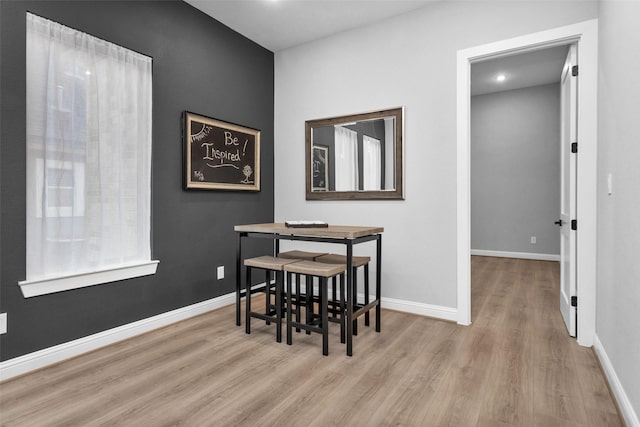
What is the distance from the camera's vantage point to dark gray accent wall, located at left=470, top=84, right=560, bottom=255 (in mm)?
5879

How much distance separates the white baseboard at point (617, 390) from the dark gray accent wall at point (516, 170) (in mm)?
4202

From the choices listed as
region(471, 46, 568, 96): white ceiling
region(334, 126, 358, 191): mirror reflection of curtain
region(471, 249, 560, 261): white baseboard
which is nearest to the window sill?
region(334, 126, 358, 191): mirror reflection of curtain

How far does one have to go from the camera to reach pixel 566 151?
9.72ft

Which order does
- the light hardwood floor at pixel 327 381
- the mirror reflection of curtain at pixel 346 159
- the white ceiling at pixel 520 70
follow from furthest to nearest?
1. the white ceiling at pixel 520 70
2. the mirror reflection of curtain at pixel 346 159
3. the light hardwood floor at pixel 327 381

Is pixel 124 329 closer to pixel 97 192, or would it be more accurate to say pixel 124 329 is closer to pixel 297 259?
pixel 97 192

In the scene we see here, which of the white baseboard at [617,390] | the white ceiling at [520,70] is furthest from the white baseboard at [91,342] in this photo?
the white ceiling at [520,70]

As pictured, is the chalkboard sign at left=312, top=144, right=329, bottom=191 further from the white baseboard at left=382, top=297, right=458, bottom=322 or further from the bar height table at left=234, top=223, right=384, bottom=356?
the white baseboard at left=382, top=297, right=458, bottom=322

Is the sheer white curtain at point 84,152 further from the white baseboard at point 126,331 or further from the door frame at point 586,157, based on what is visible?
the door frame at point 586,157

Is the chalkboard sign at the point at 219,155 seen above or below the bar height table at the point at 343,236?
above

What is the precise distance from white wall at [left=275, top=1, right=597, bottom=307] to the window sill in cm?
176

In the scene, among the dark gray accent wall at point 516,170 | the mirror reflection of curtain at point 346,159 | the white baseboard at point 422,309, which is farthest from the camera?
the dark gray accent wall at point 516,170

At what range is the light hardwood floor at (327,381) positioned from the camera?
1.69 meters

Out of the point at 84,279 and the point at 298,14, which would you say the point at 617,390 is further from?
the point at 298,14

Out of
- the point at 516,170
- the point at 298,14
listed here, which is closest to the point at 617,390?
the point at 298,14
